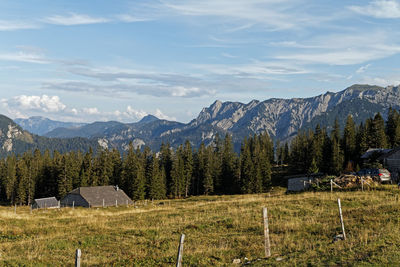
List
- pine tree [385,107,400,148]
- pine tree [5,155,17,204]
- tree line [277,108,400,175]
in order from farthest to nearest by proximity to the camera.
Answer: pine tree [5,155,17,204] → pine tree [385,107,400,148] → tree line [277,108,400,175]

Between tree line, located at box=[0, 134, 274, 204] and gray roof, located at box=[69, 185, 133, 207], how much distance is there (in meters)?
14.5

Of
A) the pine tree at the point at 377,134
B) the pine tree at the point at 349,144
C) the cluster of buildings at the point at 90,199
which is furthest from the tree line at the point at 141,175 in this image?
the pine tree at the point at 377,134

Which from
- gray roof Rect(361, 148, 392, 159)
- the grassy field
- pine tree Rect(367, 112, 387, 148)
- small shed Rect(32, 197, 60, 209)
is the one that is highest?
pine tree Rect(367, 112, 387, 148)

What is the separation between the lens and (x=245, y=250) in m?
15.8

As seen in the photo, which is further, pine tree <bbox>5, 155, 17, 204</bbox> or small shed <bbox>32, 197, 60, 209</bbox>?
pine tree <bbox>5, 155, 17, 204</bbox>

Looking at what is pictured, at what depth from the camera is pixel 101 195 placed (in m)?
77.3

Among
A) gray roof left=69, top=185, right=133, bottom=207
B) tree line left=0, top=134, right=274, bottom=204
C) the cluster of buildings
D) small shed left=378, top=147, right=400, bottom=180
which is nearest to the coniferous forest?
tree line left=0, top=134, right=274, bottom=204

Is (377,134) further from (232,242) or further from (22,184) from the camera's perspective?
(22,184)

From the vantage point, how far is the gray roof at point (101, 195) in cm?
7481

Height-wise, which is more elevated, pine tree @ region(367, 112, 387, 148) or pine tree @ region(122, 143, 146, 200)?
pine tree @ region(367, 112, 387, 148)

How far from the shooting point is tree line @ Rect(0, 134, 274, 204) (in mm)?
98062

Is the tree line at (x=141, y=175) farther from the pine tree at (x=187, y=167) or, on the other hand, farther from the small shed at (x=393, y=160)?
the small shed at (x=393, y=160)

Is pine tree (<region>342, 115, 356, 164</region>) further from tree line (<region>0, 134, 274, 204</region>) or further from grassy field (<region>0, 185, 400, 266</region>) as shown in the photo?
Result: grassy field (<region>0, 185, 400, 266</region>)

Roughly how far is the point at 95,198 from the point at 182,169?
38574 millimetres
